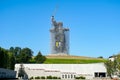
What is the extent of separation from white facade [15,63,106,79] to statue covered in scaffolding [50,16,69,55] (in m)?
37.4

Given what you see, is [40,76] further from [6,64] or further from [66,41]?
[66,41]

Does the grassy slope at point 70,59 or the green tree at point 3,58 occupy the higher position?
the grassy slope at point 70,59

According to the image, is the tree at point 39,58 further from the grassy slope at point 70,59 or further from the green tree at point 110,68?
the green tree at point 110,68

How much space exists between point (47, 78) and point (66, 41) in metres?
48.5

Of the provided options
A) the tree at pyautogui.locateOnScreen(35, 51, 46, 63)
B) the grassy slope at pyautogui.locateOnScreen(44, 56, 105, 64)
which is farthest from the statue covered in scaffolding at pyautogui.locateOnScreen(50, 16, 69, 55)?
the tree at pyautogui.locateOnScreen(35, 51, 46, 63)

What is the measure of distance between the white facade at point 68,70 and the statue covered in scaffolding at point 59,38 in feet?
123

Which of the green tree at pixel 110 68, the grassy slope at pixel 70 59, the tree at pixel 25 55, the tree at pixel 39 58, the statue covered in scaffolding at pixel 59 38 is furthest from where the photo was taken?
the statue covered in scaffolding at pixel 59 38

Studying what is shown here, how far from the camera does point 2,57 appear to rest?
354 feet

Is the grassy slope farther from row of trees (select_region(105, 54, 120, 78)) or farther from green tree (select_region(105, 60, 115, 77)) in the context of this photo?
row of trees (select_region(105, 54, 120, 78))

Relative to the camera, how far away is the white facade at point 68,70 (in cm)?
12006

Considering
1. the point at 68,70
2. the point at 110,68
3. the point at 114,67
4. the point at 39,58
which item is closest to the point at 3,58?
→ the point at 68,70

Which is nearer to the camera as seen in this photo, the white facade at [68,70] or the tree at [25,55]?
the white facade at [68,70]

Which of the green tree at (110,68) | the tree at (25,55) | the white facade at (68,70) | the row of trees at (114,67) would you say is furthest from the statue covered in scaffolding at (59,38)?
the row of trees at (114,67)

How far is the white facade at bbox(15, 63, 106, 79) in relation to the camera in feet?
394
